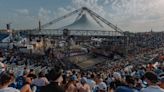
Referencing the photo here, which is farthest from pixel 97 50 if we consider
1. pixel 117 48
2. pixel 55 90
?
pixel 55 90

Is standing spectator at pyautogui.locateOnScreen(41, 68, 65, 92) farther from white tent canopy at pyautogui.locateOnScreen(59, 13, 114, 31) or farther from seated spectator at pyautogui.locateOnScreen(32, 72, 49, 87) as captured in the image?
white tent canopy at pyautogui.locateOnScreen(59, 13, 114, 31)

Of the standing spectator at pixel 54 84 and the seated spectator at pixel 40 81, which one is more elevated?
the standing spectator at pixel 54 84

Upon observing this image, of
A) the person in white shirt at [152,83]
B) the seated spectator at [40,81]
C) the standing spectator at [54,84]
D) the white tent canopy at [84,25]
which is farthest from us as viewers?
the white tent canopy at [84,25]

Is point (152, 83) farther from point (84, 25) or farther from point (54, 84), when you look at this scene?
point (84, 25)

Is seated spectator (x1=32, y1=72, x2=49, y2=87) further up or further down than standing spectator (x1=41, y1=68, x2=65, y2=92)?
further down

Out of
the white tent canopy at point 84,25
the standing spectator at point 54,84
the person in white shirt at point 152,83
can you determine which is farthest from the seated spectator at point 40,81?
the white tent canopy at point 84,25

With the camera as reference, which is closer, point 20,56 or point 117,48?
point 20,56

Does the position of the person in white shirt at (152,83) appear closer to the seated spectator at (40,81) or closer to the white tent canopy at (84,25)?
the seated spectator at (40,81)

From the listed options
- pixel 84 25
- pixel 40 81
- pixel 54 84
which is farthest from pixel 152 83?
pixel 84 25

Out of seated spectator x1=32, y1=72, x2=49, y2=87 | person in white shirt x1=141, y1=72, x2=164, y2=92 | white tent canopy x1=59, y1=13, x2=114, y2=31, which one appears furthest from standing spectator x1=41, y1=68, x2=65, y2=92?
white tent canopy x1=59, y1=13, x2=114, y2=31

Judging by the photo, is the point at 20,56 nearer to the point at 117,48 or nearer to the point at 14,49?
the point at 14,49

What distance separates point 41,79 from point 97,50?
43.5 metres

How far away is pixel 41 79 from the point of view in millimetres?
9320

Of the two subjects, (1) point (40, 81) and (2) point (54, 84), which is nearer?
(2) point (54, 84)
